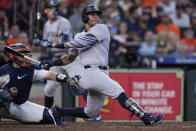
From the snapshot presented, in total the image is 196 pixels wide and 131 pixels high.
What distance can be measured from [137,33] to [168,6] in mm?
1647

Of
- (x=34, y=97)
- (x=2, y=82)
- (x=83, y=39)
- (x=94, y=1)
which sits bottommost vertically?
(x=34, y=97)

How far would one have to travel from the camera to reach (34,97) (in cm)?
994

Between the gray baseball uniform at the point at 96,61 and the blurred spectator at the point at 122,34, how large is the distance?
544cm

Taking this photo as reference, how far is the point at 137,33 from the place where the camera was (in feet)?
43.1

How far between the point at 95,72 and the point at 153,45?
589 cm

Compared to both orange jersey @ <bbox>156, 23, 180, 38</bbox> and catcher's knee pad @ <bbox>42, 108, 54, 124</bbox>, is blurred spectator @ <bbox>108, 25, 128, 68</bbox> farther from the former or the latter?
catcher's knee pad @ <bbox>42, 108, 54, 124</bbox>

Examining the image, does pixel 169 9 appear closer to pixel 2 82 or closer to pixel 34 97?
pixel 34 97

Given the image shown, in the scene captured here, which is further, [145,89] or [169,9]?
[169,9]

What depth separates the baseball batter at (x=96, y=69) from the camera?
6715 mm

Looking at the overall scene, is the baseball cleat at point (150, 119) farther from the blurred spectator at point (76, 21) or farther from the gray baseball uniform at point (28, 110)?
the blurred spectator at point (76, 21)

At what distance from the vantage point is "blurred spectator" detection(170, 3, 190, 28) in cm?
1393

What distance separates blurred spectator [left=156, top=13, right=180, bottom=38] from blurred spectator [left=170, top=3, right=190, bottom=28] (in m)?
0.62

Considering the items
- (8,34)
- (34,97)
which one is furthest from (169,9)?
(34,97)

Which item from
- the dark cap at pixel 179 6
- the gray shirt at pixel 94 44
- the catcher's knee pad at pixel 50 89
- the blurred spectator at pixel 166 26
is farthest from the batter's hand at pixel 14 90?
the dark cap at pixel 179 6
